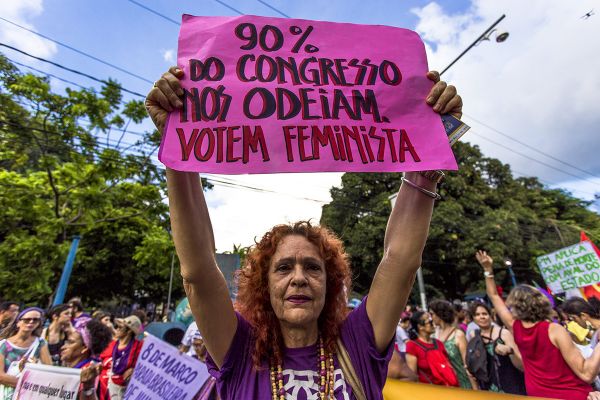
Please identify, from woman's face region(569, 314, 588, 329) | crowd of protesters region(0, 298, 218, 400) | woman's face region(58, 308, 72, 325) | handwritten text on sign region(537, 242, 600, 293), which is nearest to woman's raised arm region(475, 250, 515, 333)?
woman's face region(569, 314, 588, 329)

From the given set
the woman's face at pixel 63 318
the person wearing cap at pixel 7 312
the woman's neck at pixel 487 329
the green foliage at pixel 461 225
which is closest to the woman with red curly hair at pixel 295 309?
the woman's neck at pixel 487 329

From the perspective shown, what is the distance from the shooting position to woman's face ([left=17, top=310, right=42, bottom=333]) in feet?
13.4

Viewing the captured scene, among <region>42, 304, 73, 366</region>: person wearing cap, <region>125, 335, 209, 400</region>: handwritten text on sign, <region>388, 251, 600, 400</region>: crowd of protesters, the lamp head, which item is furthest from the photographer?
the lamp head

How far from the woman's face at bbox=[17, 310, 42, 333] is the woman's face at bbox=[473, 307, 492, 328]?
5704 mm

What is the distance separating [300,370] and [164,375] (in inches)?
104

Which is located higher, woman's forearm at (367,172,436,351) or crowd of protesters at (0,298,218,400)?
woman's forearm at (367,172,436,351)

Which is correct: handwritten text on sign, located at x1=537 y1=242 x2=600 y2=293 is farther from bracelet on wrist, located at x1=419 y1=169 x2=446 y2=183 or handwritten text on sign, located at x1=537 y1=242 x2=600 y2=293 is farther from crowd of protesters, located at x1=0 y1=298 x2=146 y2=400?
crowd of protesters, located at x1=0 y1=298 x2=146 y2=400

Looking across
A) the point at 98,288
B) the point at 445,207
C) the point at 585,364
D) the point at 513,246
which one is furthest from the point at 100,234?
the point at 513,246

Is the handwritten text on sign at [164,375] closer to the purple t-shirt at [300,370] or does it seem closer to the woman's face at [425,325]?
the purple t-shirt at [300,370]

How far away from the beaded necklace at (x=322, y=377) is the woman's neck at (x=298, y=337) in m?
0.06

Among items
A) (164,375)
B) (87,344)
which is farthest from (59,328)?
(164,375)

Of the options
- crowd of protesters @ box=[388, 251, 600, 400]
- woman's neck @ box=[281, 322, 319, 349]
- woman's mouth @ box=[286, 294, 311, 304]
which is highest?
woman's mouth @ box=[286, 294, 311, 304]

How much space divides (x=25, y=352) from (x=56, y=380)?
121cm

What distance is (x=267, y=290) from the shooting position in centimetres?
165
